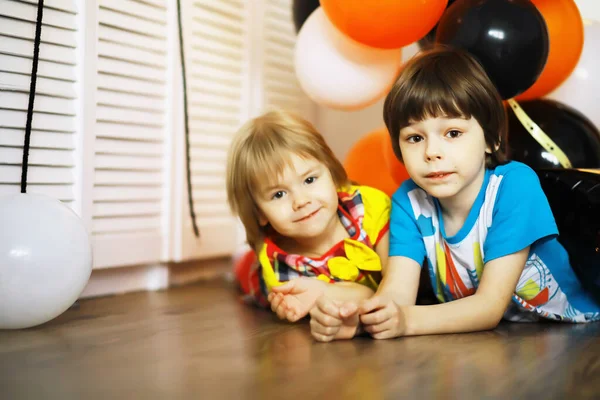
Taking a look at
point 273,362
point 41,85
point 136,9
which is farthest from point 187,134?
point 273,362

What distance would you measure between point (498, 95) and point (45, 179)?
3.29ft

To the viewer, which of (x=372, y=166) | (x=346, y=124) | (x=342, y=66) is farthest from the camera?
(x=346, y=124)

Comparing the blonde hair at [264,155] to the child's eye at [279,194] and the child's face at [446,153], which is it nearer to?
the child's eye at [279,194]

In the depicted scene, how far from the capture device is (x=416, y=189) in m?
1.25

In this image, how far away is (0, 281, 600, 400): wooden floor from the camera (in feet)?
2.50

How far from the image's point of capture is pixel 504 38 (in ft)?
3.85

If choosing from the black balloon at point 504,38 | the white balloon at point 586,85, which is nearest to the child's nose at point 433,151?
the black balloon at point 504,38

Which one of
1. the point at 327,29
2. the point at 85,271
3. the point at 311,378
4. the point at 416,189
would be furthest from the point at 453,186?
the point at 85,271

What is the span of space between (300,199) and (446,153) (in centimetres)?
32

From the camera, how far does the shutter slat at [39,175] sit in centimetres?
127

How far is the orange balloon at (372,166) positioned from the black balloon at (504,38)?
473mm

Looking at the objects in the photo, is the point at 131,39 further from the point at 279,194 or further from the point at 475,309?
the point at 475,309

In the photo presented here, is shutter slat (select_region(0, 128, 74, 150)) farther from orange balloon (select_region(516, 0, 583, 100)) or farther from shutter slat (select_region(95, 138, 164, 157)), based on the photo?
orange balloon (select_region(516, 0, 583, 100))

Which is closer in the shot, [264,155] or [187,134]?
[264,155]
